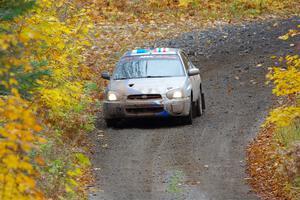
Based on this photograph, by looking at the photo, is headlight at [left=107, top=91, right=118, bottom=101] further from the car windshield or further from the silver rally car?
the car windshield

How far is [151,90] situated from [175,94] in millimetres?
563

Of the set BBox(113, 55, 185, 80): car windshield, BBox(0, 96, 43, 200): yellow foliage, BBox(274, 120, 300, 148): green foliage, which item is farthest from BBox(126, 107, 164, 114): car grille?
BBox(0, 96, 43, 200): yellow foliage

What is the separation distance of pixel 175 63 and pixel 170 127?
5.52 ft

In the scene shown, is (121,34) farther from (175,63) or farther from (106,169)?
(106,169)

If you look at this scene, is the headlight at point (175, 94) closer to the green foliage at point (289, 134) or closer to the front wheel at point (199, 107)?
the front wheel at point (199, 107)

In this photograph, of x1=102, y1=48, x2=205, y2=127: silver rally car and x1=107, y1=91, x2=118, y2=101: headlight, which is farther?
x1=107, y1=91, x2=118, y2=101: headlight

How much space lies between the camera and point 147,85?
55.9ft

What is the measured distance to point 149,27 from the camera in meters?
31.4

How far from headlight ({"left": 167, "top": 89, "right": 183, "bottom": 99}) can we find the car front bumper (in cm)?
8

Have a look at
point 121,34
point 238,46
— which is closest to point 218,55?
point 238,46

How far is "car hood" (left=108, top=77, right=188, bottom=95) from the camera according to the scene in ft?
55.6

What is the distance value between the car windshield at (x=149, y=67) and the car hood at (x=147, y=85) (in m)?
0.28

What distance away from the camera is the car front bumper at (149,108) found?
55.5 feet

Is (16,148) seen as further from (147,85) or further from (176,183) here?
A: (147,85)
